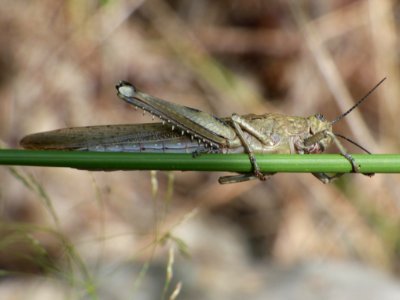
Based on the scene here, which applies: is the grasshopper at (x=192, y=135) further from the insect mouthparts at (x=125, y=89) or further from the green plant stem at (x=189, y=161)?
the green plant stem at (x=189, y=161)

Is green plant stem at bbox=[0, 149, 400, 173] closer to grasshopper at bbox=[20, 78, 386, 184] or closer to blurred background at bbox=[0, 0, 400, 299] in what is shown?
grasshopper at bbox=[20, 78, 386, 184]

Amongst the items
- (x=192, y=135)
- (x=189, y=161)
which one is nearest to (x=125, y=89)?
(x=192, y=135)

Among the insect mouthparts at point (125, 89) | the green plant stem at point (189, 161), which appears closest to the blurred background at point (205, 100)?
the insect mouthparts at point (125, 89)

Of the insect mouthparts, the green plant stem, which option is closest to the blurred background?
the insect mouthparts

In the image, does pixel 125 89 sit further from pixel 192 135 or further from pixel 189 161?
pixel 189 161

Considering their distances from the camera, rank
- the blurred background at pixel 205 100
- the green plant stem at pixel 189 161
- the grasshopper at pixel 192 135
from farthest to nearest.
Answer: the blurred background at pixel 205 100 < the grasshopper at pixel 192 135 < the green plant stem at pixel 189 161
